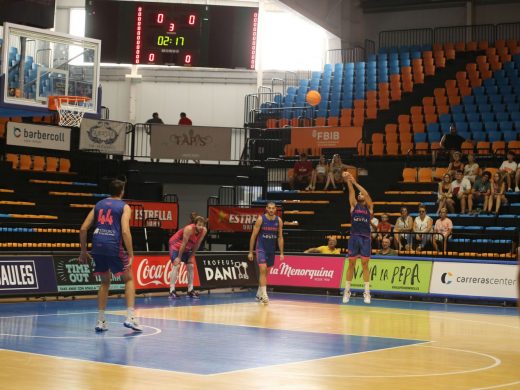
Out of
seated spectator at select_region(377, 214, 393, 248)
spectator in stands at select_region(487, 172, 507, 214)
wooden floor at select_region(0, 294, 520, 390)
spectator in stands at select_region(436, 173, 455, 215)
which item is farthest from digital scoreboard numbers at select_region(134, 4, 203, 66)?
wooden floor at select_region(0, 294, 520, 390)

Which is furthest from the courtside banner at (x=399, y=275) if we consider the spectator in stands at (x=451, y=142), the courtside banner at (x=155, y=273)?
the spectator in stands at (x=451, y=142)

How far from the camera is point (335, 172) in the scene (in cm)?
2931

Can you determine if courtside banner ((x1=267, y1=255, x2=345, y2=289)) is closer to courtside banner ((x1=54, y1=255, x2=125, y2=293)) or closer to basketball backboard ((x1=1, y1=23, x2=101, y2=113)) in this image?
courtside banner ((x1=54, y1=255, x2=125, y2=293))

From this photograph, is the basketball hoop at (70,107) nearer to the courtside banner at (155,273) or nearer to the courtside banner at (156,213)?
the courtside banner at (156,213)

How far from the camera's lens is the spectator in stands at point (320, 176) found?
29797 millimetres

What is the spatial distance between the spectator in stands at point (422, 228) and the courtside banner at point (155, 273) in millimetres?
6272

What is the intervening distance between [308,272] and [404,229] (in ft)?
9.63

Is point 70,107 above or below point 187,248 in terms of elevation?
above

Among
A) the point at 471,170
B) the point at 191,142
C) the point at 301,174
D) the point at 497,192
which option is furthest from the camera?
the point at 301,174

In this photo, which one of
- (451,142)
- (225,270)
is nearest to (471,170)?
(451,142)

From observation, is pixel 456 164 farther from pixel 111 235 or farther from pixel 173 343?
pixel 173 343

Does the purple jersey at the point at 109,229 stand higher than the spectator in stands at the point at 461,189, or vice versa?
the spectator in stands at the point at 461,189

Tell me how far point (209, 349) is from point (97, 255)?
2414 millimetres

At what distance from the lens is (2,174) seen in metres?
27.0
